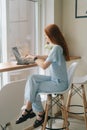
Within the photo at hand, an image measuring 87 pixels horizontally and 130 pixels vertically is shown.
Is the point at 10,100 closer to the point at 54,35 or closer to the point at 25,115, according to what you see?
the point at 25,115

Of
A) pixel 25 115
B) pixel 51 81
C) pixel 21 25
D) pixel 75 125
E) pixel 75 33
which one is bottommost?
pixel 75 125

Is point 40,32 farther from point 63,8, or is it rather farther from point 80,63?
point 80,63

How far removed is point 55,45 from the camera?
2.61 metres

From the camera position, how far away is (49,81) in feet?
8.77

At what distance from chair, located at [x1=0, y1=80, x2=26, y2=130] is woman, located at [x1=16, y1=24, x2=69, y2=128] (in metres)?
0.47

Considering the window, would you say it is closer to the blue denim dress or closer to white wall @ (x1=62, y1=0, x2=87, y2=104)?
white wall @ (x1=62, y1=0, x2=87, y2=104)

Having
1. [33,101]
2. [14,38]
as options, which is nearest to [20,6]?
[14,38]

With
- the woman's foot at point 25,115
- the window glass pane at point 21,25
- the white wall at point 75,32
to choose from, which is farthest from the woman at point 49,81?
the white wall at point 75,32

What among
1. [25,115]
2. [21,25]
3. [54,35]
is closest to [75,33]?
[21,25]

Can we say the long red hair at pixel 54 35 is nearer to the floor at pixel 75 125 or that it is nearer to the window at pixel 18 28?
the window at pixel 18 28

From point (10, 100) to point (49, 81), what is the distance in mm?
760

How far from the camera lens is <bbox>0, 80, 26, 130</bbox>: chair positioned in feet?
6.35

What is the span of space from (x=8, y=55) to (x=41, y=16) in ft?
2.96

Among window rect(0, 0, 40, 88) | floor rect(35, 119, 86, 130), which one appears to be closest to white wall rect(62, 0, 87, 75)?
window rect(0, 0, 40, 88)
